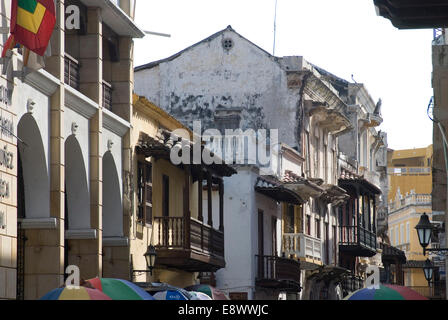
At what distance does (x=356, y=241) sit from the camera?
49.5 meters

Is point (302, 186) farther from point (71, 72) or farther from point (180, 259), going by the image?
point (71, 72)

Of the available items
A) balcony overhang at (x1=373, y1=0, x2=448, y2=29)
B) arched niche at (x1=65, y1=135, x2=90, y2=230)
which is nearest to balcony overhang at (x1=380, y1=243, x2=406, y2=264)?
arched niche at (x1=65, y1=135, x2=90, y2=230)

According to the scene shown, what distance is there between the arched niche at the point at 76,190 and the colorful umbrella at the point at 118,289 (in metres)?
7.35

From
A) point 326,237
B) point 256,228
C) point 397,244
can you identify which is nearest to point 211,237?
point 256,228

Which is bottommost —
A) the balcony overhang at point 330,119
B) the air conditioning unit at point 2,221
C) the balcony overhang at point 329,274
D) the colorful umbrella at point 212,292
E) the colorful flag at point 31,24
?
the colorful umbrella at point 212,292

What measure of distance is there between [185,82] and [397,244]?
Result: 4174cm

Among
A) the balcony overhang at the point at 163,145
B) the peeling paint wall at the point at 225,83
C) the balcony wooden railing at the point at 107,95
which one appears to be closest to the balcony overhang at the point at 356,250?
the peeling paint wall at the point at 225,83

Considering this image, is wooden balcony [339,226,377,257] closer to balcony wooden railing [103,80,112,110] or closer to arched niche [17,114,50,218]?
balcony wooden railing [103,80,112,110]

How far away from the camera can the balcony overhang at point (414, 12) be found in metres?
14.6

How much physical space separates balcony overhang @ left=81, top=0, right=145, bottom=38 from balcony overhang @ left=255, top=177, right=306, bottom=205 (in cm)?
1198

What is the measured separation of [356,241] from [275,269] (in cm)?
1198

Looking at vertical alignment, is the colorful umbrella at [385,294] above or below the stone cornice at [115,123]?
below

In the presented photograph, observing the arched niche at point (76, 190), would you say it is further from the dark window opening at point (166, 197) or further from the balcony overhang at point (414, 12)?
the balcony overhang at point (414, 12)

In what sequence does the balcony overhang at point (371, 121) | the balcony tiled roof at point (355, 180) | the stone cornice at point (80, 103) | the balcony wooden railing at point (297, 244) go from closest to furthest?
the stone cornice at point (80, 103)
the balcony wooden railing at point (297, 244)
the balcony tiled roof at point (355, 180)
the balcony overhang at point (371, 121)
